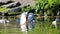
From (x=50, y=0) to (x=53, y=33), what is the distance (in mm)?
11222

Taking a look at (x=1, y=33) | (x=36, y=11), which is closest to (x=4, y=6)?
(x=36, y=11)

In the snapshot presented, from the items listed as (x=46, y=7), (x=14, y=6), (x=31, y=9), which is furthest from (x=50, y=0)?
(x=14, y=6)

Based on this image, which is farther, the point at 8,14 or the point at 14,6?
the point at 14,6

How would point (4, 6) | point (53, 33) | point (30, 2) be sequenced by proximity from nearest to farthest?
point (53, 33)
point (4, 6)
point (30, 2)

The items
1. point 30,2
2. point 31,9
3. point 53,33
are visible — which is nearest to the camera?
point 53,33

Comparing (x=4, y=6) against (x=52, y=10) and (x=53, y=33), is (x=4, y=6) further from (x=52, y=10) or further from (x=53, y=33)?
(x=53, y=33)

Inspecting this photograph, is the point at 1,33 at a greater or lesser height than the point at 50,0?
lesser

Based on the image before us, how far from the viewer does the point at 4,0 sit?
2962cm

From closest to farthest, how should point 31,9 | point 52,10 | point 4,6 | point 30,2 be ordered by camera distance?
point 52,10, point 31,9, point 4,6, point 30,2

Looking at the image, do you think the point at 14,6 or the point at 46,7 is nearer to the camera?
the point at 46,7

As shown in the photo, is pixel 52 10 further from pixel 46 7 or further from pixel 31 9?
pixel 31 9

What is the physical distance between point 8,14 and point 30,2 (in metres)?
5.26

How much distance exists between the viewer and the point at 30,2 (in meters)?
28.2

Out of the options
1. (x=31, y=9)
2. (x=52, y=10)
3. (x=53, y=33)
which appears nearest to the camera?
(x=53, y=33)
